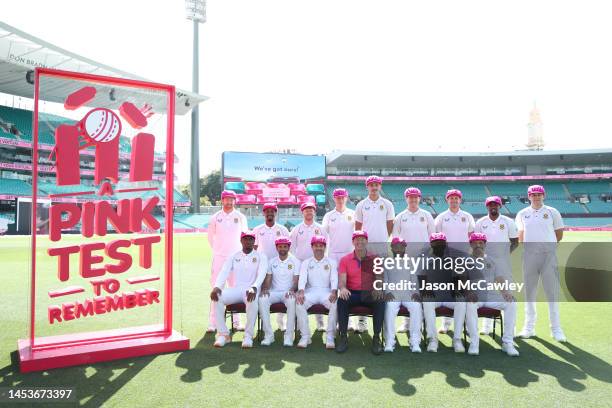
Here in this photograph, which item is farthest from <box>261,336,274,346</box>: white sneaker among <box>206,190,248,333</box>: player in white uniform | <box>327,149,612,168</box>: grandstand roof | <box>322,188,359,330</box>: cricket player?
<box>327,149,612,168</box>: grandstand roof

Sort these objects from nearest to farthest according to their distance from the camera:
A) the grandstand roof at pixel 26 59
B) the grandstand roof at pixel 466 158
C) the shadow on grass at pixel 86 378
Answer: the shadow on grass at pixel 86 378, the grandstand roof at pixel 26 59, the grandstand roof at pixel 466 158

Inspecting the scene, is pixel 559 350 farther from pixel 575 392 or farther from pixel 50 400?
pixel 50 400

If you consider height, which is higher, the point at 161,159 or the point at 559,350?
the point at 161,159

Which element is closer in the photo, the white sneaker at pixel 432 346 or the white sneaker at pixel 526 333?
the white sneaker at pixel 432 346

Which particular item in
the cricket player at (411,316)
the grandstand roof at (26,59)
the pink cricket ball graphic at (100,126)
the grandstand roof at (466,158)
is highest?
the grandstand roof at (26,59)

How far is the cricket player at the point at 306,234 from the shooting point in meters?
5.95

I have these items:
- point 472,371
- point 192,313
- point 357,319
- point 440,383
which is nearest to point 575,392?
point 472,371

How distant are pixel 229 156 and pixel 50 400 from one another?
1182 inches

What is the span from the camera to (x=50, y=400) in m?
3.57

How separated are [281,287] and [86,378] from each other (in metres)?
2.40

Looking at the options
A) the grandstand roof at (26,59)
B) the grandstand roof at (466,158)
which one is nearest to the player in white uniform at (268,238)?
the grandstand roof at (26,59)

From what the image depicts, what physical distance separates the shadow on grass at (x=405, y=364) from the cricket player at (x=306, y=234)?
4.33 feet

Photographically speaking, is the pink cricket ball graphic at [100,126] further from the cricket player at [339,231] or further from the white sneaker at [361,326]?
the white sneaker at [361,326]

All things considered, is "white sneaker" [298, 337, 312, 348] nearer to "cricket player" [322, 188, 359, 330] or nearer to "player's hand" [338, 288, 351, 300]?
"player's hand" [338, 288, 351, 300]
